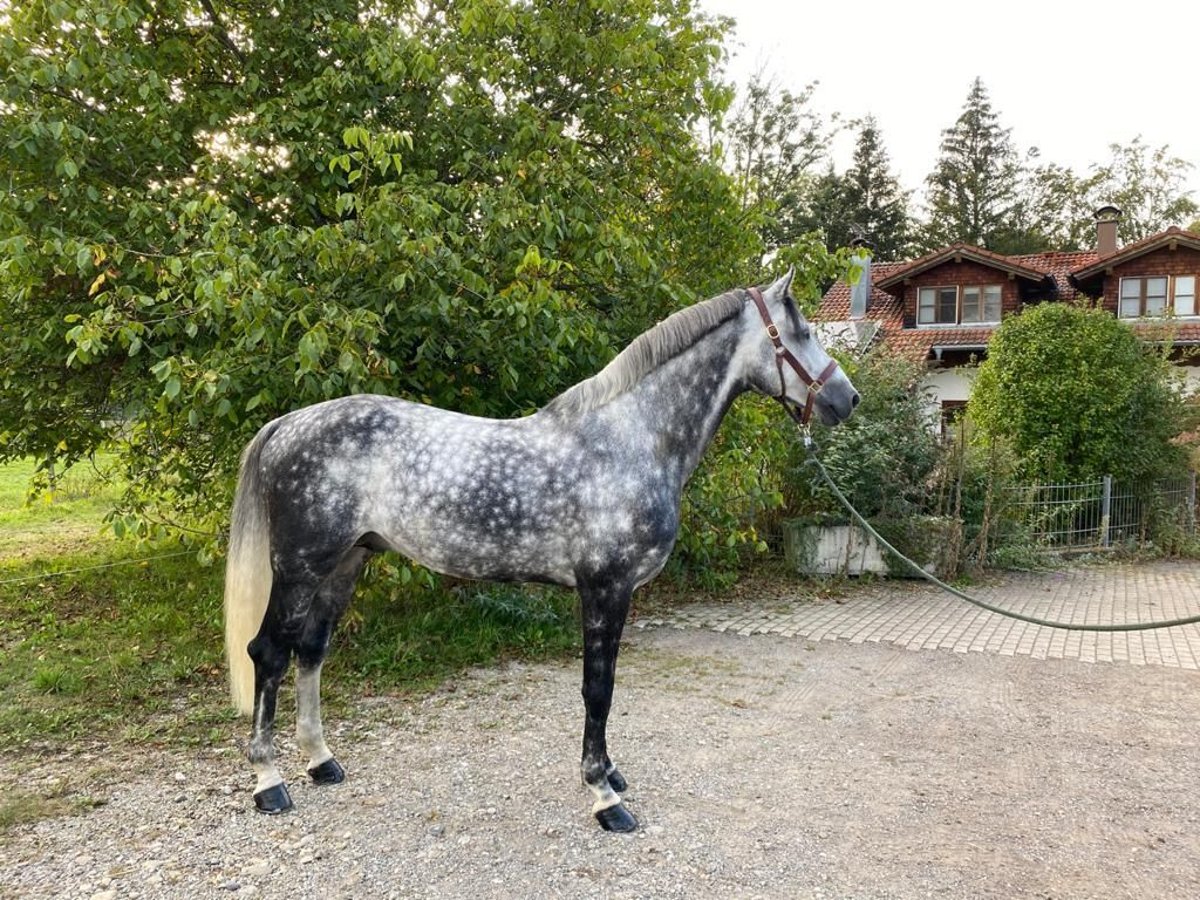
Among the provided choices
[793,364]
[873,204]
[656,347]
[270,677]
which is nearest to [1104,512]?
[793,364]

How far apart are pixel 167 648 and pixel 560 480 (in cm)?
397

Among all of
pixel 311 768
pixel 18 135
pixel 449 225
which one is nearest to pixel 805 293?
pixel 449 225

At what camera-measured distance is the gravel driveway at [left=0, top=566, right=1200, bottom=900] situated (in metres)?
2.74

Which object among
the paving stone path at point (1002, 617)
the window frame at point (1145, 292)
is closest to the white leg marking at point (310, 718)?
the paving stone path at point (1002, 617)

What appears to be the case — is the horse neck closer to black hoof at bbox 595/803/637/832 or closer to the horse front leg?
the horse front leg

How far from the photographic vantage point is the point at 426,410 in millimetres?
3361

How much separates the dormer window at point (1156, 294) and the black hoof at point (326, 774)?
A: 20.1 metres

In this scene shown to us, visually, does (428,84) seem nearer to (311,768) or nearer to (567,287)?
(567,287)

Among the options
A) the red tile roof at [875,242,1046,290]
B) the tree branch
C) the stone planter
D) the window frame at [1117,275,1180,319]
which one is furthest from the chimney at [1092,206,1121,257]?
the tree branch

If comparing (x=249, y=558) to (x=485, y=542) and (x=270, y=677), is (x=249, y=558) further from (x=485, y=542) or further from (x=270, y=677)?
(x=485, y=542)

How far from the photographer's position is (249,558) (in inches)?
131

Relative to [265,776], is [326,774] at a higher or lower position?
lower

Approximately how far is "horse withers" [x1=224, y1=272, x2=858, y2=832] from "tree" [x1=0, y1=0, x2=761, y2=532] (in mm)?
762

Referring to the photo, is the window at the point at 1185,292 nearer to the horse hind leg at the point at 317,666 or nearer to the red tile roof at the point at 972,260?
the red tile roof at the point at 972,260
